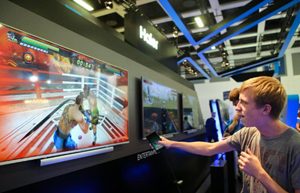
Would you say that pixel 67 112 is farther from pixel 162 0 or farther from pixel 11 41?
pixel 162 0

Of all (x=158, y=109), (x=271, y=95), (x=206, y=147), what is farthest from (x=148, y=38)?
(x=271, y=95)

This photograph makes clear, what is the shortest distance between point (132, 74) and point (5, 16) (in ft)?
5.82

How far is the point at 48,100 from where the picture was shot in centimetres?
158

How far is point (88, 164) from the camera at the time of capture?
1962mm

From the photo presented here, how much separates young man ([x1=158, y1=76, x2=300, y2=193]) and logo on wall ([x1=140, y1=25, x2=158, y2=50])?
9.56ft

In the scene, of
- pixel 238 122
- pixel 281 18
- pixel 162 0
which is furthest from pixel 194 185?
pixel 281 18

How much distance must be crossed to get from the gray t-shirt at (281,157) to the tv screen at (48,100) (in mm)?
1442

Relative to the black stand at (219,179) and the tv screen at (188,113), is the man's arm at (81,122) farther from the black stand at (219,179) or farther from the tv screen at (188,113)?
the tv screen at (188,113)

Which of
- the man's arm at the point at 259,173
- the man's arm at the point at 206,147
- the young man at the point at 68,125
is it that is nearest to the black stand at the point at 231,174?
the man's arm at the point at 206,147

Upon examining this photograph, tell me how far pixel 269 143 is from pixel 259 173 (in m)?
0.20

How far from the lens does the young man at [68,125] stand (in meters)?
1.65

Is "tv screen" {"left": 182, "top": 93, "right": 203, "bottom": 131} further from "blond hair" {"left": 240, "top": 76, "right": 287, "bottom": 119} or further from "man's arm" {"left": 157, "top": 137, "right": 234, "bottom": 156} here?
"blond hair" {"left": 240, "top": 76, "right": 287, "bottom": 119}

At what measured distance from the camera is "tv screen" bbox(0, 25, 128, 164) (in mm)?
1340

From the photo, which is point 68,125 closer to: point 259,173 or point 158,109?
point 259,173
